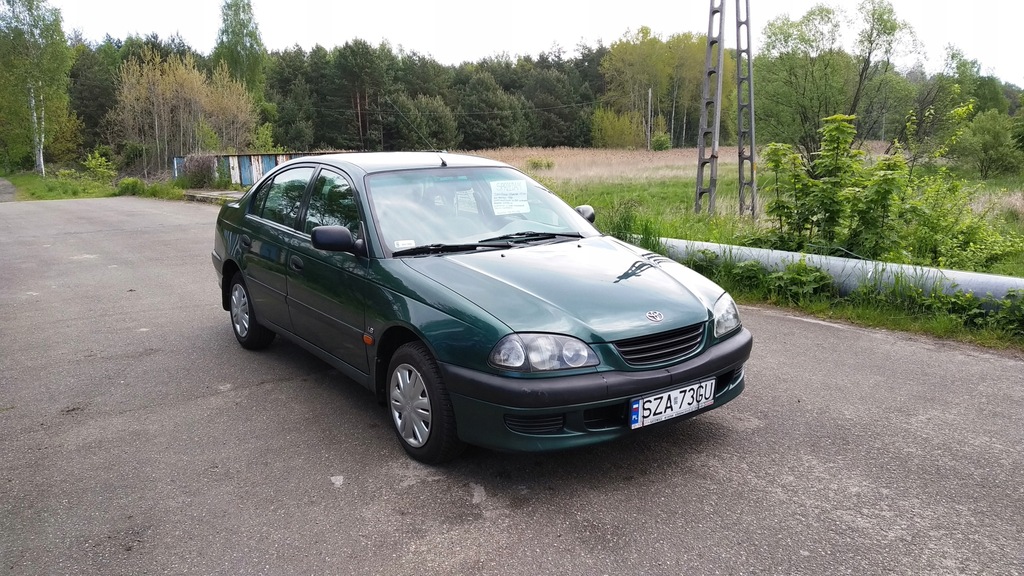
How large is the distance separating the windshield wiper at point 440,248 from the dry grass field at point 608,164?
70.4 feet

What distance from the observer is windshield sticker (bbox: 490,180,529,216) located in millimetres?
4570

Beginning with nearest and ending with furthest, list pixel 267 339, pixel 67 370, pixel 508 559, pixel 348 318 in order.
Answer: pixel 508 559, pixel 348 318, pixel 67 370, pixel 267 339

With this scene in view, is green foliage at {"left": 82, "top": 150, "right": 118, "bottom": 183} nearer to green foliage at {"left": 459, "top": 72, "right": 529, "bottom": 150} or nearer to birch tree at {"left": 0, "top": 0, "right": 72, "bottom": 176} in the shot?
birch tree at {"left": 0, "top": 0, "right": 72, "bottom": 176}

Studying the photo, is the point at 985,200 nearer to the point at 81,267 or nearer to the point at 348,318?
the point at 348,318

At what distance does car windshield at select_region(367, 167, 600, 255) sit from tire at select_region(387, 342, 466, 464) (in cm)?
70

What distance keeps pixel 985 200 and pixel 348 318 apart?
1295 cm

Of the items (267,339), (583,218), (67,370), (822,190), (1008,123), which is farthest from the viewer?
(1008,123)

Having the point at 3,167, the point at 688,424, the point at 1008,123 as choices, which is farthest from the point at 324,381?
the point at 3,167

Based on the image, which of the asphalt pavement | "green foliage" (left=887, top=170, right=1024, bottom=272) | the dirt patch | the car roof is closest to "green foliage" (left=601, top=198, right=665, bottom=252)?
"green foliage" (left=887, top=170, right=1024, bottom=272)

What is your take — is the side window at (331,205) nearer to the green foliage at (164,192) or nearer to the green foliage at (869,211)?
the green foliage at (869,211)

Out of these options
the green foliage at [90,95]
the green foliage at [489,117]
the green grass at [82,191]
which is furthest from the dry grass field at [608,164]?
the green foliage at [90,95]

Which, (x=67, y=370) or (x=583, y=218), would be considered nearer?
(x=583, y=218)

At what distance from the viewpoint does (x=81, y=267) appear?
10.0 metres

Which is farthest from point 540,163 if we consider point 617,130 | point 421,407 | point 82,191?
point 617,130
